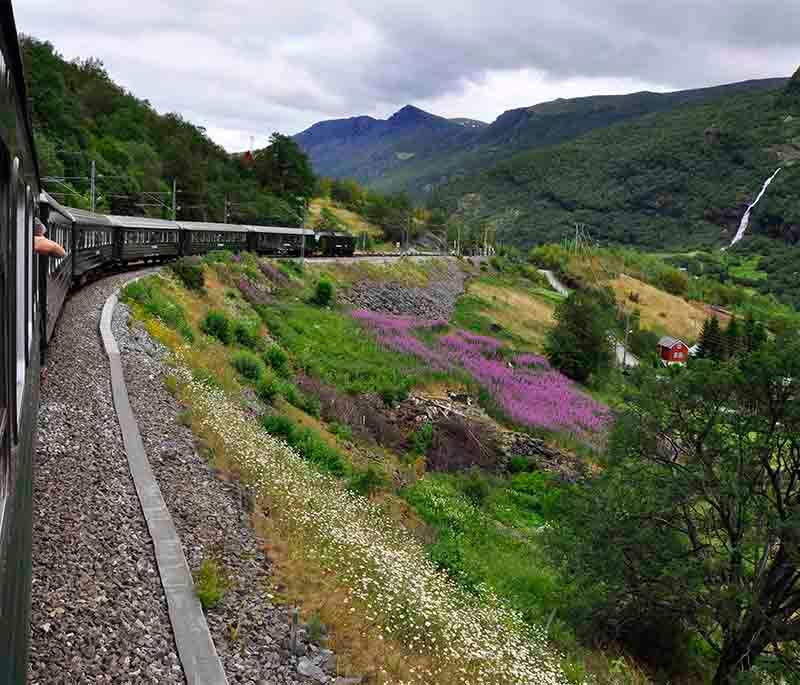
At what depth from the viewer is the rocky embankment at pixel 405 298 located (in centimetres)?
4659

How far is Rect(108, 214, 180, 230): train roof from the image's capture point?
2735 cm

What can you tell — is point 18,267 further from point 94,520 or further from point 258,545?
point 258,545

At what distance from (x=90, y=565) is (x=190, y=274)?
22.4m

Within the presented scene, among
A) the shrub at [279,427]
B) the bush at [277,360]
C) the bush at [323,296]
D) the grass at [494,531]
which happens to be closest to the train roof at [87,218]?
the bush at [277,360]

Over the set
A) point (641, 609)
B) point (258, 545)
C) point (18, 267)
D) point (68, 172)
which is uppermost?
point (68, 172)

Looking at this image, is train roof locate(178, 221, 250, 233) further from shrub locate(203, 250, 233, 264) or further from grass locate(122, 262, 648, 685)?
grass locate(122, 262, 648, 685)

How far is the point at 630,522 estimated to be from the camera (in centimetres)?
1395

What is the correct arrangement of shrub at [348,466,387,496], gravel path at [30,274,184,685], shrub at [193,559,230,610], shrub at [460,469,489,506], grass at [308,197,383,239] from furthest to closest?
grass at [308,197,383,239]
shrub at [460,469,489,506]
shrub at [348,466,387,496]
shrub at [193,559,230,610]
gravel path at [30,274,184,685]

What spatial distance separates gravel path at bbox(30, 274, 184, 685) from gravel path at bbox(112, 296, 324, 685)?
1.60 feet

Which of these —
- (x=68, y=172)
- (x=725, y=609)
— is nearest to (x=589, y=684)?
(x=725, y=609)

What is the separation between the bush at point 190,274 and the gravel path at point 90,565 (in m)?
17.0

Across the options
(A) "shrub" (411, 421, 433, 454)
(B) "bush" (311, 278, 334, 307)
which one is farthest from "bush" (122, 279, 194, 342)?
(B) "bush" (311, 278, 334, 307)

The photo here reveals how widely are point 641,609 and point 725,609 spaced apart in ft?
5.28

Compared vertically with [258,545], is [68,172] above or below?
above
